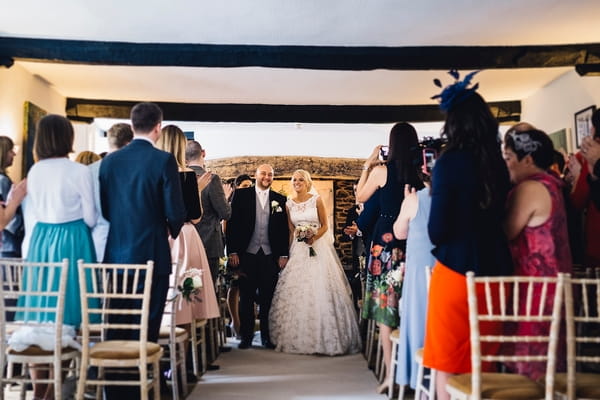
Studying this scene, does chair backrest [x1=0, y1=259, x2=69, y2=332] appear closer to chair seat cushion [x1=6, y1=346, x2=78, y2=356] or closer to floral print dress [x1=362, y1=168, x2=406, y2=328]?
chair seat cushion [x1=6, y1=346, x2=78, y2=356]

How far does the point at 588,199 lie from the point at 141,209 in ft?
8.78

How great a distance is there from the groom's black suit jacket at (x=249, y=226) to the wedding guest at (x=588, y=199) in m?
2.79

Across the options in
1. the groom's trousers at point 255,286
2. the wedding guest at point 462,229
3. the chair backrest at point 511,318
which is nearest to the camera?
the chair backrest at point 511,318

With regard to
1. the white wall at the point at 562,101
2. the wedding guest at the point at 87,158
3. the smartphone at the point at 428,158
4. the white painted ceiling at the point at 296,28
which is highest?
the white painted ceiling at the point at 296,28

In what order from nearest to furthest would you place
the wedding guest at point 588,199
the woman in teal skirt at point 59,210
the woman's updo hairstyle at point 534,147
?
the woman's updo hairstyle at point 534,147 < the woman in teal skirt at point 59,210 < the wedding guest at point 588,199

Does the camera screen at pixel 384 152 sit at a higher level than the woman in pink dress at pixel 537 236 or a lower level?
higher

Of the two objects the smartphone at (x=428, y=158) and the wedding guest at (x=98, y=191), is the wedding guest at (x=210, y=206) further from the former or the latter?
the smartphone at (x=428, y=158)

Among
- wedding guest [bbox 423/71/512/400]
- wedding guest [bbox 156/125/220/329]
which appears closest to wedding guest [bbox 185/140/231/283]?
wedding guest [bbox 156/125/220/329]

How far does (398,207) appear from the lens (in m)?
4.07

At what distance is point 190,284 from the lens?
4020 millimetres

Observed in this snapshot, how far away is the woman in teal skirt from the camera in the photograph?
10.4ft

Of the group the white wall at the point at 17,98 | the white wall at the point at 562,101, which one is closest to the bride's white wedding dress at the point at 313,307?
the white wall at the point at 17,98

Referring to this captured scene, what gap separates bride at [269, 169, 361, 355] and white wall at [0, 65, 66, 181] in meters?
3.38

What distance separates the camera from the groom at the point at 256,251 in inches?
230
